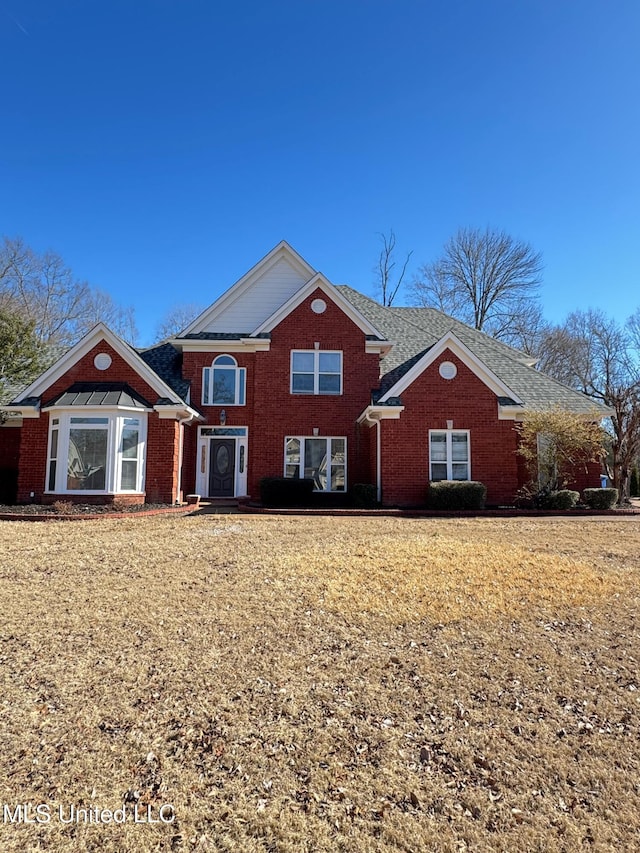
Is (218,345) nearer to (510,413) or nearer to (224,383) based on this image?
(224,383)

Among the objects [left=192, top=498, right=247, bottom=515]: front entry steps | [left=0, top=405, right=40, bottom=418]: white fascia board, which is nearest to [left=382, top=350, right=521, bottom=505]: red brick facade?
[left=192, top=498, right=247, bottom=515]: front entry steps

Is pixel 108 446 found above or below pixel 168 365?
below

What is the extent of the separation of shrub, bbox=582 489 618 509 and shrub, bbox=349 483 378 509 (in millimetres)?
6599

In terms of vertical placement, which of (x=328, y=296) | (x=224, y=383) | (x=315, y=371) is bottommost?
(x=224, y=383)

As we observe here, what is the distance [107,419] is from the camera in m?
14.8

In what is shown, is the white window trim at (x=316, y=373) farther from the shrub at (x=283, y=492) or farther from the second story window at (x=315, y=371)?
the shrub at (x=283, y=492)

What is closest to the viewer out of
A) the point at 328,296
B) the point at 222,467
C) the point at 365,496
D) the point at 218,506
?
the point at 365,496

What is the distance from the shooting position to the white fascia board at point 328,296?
1766 cm

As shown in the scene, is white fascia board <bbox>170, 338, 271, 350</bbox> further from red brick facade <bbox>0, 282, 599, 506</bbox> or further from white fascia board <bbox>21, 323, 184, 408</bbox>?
white fascia board <bbox>21, 323, 184, 408</bbox>

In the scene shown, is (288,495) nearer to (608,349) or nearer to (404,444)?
(404,444)

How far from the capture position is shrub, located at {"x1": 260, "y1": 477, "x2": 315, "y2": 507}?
15234 millimetres

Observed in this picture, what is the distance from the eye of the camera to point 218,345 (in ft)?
59.6

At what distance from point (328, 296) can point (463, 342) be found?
19.6 feet

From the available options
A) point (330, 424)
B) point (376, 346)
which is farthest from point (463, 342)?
point (330, 424)
